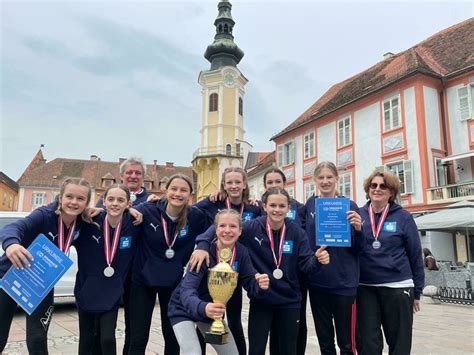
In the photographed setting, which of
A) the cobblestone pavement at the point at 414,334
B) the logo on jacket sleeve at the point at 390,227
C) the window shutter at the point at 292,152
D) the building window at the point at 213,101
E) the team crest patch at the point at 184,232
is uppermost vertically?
the building window at the point at 213,101

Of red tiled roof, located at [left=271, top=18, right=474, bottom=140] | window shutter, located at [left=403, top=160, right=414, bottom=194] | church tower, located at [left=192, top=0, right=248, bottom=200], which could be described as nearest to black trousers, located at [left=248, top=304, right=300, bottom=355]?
window shutter, located at [left=403, top=160, right=414, bottom=194]

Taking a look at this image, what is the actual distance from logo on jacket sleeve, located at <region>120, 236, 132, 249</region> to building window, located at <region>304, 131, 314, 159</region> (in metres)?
21.7

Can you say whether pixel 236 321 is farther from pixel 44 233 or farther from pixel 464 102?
pixel 464 102

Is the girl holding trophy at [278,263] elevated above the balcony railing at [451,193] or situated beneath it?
situated beneath

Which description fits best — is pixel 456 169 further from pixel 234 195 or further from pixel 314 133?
pixel 234 195

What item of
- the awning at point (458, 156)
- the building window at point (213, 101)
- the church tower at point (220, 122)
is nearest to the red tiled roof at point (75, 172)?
the church tower at point (220, 122)

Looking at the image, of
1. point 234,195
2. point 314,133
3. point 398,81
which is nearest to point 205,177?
point 314,133

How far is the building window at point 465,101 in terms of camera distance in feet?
57.8

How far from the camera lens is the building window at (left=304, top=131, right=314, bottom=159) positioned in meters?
24.9

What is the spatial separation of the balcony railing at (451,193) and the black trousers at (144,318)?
16.1 meters

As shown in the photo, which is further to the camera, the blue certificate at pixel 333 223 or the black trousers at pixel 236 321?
the black trousers at pixel 236 321

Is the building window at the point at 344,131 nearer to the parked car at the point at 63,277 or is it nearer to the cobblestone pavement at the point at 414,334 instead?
the cobblestone pavement at the point at 414,334

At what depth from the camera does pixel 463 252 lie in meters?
17.2

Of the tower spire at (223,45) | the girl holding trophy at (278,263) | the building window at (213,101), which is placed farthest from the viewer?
the tower spire at (223,45)
